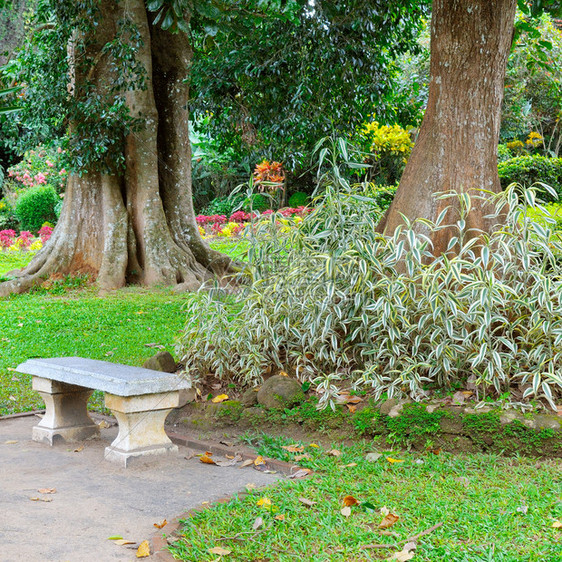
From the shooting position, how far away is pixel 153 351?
7.37 m

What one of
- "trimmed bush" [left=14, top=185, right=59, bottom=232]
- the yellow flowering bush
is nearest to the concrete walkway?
the yellow flowering bush

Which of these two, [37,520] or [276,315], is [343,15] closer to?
[276,315]

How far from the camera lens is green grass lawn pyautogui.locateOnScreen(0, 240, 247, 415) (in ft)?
22.2

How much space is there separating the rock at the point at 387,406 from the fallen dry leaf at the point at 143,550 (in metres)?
1.96

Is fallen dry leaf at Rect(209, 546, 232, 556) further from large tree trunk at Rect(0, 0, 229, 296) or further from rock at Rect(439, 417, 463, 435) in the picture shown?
large tree trunk at Rect(0, 0, 229, 296)

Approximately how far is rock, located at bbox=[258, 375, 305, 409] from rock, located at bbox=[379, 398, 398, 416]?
630 mm

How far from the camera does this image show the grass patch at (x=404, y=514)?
2.99 metres

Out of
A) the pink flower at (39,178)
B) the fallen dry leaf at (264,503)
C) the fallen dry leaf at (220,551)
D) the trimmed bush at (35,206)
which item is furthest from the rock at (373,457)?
the pink flower at (39,178)

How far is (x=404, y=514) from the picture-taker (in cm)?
337

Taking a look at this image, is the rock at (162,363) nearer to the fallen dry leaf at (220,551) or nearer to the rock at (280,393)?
the rock at (280,393)

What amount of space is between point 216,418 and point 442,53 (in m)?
3.48

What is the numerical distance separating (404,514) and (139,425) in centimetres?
187

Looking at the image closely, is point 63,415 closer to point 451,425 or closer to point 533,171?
point 451,425

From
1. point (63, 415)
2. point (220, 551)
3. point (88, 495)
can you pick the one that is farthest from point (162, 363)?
point (220, 551)
